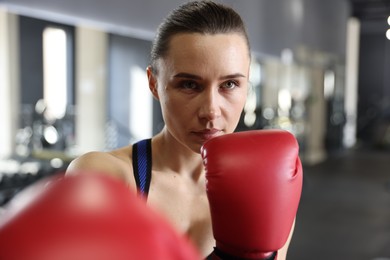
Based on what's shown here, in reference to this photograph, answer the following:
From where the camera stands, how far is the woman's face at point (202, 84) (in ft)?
3.22

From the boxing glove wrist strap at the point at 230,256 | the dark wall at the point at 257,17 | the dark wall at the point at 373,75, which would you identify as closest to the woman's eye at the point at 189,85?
the boxing glove wrist strap at the point at 230,256

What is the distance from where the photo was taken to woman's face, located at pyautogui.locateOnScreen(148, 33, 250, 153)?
98 cm

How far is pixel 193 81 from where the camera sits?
1.00 m

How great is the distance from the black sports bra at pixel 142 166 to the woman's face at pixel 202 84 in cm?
15

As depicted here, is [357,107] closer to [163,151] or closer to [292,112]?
[292,112]

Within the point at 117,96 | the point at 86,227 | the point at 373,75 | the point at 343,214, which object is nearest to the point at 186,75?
the point at 86,227

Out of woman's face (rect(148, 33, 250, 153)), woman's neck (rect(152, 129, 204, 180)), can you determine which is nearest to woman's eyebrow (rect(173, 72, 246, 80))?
woman's face (rect(148, 33, 250, 153))

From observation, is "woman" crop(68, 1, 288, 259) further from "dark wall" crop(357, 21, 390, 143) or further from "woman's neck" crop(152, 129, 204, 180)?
"dark wall" crop(357, 21, 390, 143)

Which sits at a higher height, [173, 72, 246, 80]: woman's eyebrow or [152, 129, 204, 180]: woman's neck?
[173, 72, 246, 80]: woman's eyebrow

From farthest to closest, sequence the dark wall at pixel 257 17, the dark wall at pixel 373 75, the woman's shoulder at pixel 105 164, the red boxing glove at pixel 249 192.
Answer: the dark wall at pixel 373 75, the dark wall at pixel 257 17, the woman's shoulder at pixel 105 164, the red boxing glove at pixel 249 192

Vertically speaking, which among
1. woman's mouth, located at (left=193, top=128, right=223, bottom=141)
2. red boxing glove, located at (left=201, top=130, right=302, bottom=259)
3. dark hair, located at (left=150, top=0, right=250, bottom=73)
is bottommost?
red boxing glove, located at (left=201, top=130, right=302, bottom=259)

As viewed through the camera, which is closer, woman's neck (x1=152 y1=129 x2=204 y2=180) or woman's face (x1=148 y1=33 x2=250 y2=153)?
woman's face (x1=148 y1=33 x2=250 y2=153)

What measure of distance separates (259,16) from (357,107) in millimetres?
8879

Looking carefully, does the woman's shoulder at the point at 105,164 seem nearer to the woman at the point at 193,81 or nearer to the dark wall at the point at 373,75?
the woman at the point at 193,81
